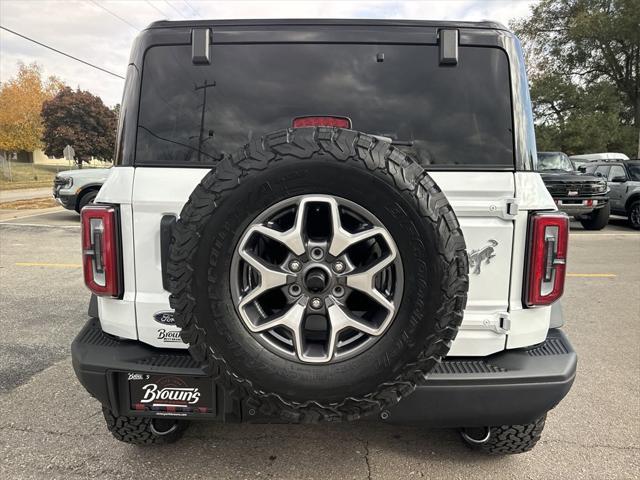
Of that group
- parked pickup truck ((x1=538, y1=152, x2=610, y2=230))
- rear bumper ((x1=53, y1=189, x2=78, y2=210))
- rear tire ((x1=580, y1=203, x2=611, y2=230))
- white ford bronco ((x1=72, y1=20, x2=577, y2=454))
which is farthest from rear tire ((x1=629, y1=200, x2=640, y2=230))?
rear bumper ((x1=53, y1=189, x2=78, y2=210))

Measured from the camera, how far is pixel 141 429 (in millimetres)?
2416

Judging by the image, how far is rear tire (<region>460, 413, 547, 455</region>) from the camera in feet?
7.68

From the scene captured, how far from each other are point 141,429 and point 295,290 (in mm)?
1307

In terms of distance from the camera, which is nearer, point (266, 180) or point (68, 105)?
point (266, 180)

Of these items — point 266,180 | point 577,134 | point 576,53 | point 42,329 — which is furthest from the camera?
point 576,53

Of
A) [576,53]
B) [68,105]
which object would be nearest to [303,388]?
[576,53]

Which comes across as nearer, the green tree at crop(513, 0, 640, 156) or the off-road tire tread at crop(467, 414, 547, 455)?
the off-road tire tread at crop(467, 414, 547, 455)

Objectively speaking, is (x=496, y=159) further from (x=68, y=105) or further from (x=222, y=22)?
(x=68, y=105)

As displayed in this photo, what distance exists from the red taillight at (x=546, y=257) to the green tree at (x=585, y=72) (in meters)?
29.6

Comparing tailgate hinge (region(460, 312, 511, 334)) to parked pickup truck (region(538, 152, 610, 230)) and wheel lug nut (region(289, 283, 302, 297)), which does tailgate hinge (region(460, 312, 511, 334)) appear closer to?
wheel lug nut (region(289, 283, 302, 297))

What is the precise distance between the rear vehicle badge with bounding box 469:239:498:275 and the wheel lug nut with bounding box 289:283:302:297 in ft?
2.48

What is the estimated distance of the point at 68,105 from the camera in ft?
171

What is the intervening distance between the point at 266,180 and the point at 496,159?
1016mm

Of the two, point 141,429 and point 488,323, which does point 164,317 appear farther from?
point 488,323
